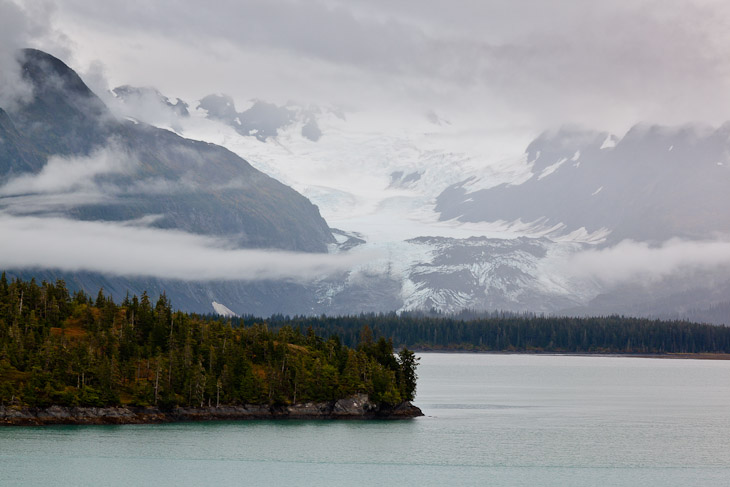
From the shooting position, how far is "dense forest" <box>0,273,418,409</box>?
15638 cm

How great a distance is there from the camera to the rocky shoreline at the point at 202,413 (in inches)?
5950

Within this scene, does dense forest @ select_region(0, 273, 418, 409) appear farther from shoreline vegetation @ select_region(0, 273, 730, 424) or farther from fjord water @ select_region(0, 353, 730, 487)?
fjord water @ select_region(0, 353, 730, 487)

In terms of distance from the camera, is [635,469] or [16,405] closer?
[635,469]

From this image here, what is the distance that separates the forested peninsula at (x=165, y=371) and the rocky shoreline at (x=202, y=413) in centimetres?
16

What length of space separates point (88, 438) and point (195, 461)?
22362 millimetres

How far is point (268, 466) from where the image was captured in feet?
418

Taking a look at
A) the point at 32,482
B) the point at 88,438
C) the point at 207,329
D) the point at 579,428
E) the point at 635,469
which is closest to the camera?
the point at 32,482

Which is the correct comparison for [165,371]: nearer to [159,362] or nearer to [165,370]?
[165,370]

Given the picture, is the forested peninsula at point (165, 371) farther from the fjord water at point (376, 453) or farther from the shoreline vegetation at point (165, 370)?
the fjord water at point (376, 453)

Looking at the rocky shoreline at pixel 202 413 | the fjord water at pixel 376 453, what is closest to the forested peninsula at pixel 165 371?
the rocky shoreline at pixel 202 413

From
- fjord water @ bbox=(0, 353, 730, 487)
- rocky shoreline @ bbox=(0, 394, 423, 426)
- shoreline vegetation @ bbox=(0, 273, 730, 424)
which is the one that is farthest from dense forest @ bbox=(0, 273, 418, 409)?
fjord water @ bbox=(0, 353, 730, 487)

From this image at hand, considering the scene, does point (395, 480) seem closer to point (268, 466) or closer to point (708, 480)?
point (268, 466)

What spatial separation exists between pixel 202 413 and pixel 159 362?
10.3 m

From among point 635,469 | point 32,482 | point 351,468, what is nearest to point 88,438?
point 32,482
